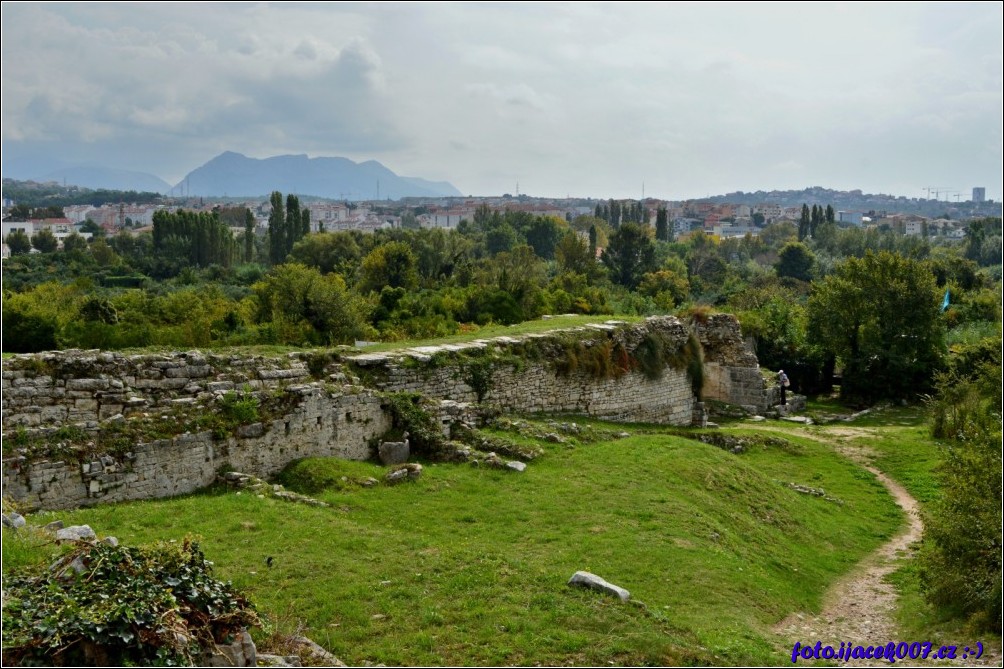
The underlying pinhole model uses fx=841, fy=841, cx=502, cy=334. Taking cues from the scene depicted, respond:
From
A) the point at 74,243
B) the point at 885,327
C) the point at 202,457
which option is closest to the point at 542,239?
the point at 74,243

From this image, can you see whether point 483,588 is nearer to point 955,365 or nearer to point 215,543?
point 215,543

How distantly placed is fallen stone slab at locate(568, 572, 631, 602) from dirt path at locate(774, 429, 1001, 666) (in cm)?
212

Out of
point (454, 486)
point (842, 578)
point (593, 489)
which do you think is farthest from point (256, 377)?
point (842, 578)

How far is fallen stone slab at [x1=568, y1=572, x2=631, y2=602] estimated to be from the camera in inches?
367

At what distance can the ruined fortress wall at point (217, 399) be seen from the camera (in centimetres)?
1298

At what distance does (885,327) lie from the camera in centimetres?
3397

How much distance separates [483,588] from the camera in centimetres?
962

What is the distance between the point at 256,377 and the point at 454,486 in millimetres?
4930

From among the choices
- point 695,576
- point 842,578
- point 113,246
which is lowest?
point 842,578

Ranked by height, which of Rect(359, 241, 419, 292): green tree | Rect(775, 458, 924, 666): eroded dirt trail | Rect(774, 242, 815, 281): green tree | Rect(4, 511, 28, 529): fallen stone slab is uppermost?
Rect(774, 242, 815, 281): green tree

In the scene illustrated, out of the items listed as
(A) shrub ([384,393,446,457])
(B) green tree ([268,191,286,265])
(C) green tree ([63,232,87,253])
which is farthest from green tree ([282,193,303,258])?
(A) shrub ([384,393,446,457])

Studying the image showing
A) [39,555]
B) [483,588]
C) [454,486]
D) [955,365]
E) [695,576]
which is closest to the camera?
[39,555]

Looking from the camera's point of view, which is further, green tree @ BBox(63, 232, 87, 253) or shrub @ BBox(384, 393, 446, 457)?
green tree @ BBox(63, 232, 87, 253)

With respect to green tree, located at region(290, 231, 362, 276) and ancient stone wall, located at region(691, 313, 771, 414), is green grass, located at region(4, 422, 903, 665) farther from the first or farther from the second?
green tree, located at region(290, 231, 362, 276)
